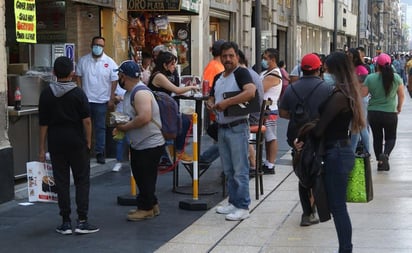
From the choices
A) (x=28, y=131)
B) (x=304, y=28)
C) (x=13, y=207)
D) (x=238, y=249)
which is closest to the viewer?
(x=238, y=249)

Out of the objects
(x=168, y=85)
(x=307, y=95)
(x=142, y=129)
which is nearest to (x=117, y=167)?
(x=168, y=85)

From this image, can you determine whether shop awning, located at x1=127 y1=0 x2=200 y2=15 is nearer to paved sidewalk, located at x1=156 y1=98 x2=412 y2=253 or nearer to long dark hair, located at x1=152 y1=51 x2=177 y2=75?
long dark hair, located at x1=152 y1=51 x2=177 y2=75

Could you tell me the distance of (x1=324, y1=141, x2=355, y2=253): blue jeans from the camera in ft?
18.9

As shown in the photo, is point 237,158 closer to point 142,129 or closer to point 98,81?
point 142,129

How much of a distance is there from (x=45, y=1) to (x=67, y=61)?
5.06 metres

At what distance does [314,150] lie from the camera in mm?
5930

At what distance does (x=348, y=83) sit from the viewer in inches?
226

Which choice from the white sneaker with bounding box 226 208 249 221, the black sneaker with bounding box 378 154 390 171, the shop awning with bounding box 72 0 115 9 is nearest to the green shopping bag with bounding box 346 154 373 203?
the white sneaker with bounding box 226 208 249 221

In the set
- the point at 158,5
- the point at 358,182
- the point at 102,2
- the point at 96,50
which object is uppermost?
the point at 158,5

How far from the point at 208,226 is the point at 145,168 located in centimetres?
93

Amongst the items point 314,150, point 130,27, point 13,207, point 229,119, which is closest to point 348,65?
point 314,150

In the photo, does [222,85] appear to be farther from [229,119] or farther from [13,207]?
[13,207]

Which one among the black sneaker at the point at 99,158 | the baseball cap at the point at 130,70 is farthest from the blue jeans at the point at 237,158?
the black sneaker at the point at 99,158

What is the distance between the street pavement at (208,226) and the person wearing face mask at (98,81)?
1.48 meters
